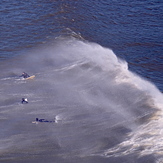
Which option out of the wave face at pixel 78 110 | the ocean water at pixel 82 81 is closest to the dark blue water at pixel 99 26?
the ocean water at pixel 82 81

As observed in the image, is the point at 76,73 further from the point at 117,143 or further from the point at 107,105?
the point at 117,143

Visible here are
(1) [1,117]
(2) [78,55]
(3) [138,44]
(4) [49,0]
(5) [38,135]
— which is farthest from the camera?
(4) [49,0]

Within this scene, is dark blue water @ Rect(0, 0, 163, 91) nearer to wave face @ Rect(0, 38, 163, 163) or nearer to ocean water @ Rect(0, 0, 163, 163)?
ocean water @ Rect(0, 0, 163, 163)

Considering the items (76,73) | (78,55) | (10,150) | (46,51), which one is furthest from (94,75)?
(10,150)

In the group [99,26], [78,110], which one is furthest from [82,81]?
[99,26]

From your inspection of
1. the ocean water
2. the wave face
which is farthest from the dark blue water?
the wave face

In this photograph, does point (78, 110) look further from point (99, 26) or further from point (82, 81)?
point (99, 26)

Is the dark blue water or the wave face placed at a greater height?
the dark blue water
